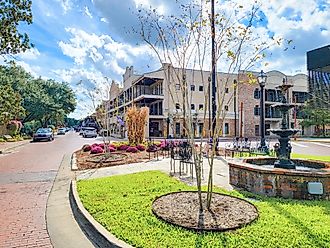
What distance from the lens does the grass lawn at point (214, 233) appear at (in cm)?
381

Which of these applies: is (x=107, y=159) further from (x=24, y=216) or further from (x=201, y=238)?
(x=201, y=238)

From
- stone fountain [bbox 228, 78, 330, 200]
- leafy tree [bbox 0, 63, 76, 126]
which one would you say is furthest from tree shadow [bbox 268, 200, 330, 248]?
leafy tree [bbox 0, 63, 76, 126]

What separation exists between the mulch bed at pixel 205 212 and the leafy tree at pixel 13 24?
1073cm

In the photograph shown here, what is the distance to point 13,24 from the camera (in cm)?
1226

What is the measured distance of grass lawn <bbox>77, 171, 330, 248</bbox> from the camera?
12.5 feet

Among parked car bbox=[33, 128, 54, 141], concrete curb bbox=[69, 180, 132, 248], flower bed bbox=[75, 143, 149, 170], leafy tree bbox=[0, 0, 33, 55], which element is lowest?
concrete curb bbox=[69, 180, 132, 248]

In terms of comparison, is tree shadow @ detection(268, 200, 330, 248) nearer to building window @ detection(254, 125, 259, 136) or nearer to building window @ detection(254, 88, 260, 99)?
building window @ detection(254, 125, 259, 136)

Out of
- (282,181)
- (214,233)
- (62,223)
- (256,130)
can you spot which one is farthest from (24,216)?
(256,130)

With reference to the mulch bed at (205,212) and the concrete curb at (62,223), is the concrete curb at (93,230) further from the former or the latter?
the mulch bed at (205,212)

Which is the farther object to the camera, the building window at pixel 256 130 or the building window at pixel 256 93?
the building window at pixel 256 130

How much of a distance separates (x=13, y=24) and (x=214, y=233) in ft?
41.5

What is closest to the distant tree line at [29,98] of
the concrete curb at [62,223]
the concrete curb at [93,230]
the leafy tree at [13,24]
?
the leafy tree at [13,24]

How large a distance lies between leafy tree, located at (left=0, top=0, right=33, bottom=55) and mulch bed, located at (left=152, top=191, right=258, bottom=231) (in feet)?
35.2

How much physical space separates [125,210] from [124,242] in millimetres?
1401
